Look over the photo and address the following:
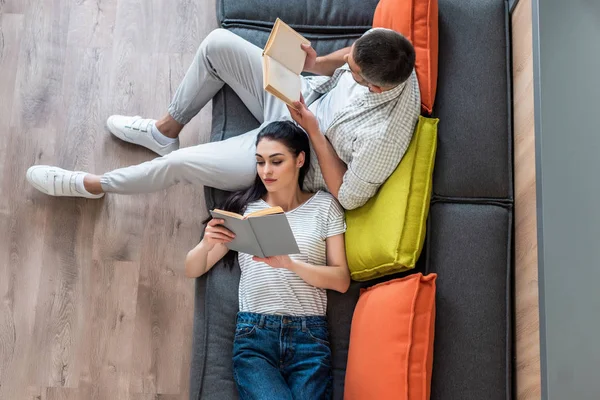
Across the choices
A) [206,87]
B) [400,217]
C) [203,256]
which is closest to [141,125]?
[206,87]

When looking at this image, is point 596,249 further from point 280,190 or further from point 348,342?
point 280,190

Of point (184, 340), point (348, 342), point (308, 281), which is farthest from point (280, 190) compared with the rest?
point (184, 340)

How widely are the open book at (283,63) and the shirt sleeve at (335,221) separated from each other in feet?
1.32

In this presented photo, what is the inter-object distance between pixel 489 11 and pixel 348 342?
50.2 inches

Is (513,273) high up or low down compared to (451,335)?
up

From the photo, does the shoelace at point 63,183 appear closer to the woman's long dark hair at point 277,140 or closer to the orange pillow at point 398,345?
the woman's long dark hair at point 277,140

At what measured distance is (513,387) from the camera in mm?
1901

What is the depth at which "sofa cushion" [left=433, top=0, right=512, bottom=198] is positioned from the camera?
201 centimetres

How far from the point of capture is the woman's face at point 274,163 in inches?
80.7

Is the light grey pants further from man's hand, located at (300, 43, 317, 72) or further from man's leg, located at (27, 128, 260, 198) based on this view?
man's hand, located at (300, 43, 317, 72)

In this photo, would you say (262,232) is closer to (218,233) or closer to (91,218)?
(218,233)

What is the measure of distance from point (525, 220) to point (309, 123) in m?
0.76

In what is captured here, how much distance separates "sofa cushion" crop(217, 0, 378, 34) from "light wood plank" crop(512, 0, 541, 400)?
0.60 m

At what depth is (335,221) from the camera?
2131mm
